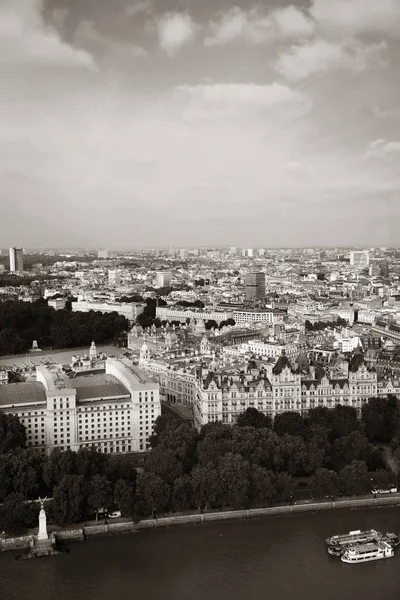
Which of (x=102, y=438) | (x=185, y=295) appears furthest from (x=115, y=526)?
(x=185, y=295)

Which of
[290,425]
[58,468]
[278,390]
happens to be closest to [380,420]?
[290,425]

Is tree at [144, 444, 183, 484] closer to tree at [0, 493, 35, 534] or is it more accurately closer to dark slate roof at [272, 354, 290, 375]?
tree at [0, 493, 35, 534]

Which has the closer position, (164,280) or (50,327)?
(50,327)

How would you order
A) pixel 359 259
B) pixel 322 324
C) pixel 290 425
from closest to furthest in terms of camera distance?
pixel 290 425, pixel 322 324, pixel 359 259

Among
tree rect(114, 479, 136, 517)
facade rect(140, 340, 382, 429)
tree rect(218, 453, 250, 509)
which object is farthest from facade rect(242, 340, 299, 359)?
tree rect(114, 479, 136, 517)

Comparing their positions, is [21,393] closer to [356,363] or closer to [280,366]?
[280,366]

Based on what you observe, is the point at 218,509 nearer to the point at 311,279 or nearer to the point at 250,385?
the point at 250,385
